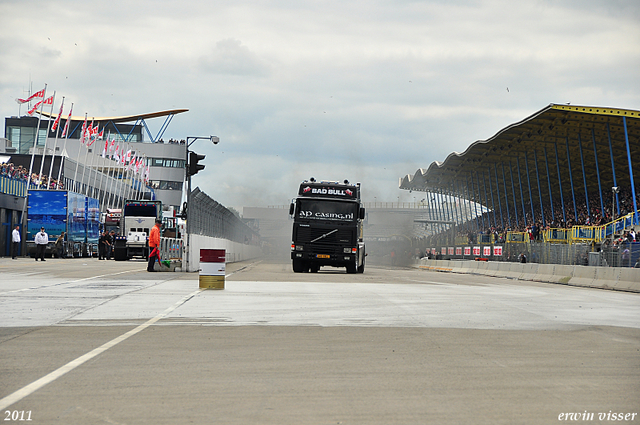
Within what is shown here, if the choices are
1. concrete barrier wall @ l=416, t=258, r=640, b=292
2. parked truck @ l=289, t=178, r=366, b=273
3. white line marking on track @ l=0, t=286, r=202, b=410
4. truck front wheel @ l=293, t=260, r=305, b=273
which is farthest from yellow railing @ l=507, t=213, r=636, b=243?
white line marking on track @ l=0, t=286, r=202, b=410

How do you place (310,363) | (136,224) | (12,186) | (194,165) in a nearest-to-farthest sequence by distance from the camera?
1. (310,363)
2. (194,165)
3. (136,224)
4. (12,186)

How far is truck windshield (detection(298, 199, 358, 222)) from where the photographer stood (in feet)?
108

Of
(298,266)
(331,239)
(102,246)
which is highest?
(102,246)

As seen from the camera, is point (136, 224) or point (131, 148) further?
point (131, 148)

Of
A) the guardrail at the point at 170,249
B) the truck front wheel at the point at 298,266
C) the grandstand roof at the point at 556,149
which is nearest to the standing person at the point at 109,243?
the truck front wheel at the point at 298,266

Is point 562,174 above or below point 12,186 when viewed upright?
above

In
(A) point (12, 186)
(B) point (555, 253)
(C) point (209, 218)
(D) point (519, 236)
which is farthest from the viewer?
(A) point (12, 186)

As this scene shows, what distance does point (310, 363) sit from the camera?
25.4ft

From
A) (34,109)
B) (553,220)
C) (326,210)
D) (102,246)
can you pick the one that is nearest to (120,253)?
(102,246)

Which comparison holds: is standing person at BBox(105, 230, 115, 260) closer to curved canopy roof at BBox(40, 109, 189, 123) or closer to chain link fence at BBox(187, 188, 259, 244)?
chain link fence at BBox(187, 188, 259, 244)

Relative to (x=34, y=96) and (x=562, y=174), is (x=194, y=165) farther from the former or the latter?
(x=562, y=174)

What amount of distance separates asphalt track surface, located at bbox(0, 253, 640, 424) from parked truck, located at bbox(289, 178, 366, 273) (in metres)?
18.3

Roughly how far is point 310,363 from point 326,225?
82.4ft

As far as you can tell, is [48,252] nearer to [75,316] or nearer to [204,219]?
[204,219]
